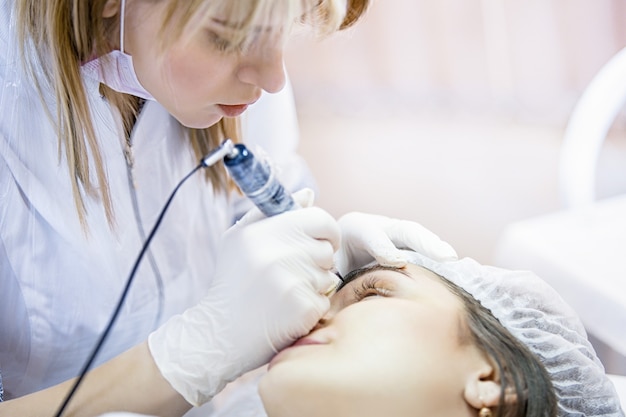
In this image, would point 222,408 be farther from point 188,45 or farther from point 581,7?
point 581,7

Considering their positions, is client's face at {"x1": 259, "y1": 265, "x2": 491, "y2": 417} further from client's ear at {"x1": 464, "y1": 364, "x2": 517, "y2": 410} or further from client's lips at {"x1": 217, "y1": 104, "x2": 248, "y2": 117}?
client's lips at {"x1": 217, "y1": 104, "x2": 248, "y2": 117}

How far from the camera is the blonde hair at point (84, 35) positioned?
0.85m

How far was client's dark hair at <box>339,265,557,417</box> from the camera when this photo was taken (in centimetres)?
89

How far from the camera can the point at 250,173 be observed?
0.92 metres

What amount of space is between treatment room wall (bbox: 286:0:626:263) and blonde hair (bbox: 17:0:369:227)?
209mm

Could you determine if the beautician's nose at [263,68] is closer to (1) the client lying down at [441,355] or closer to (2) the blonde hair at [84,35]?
(2) the blonde hair at [84,35]

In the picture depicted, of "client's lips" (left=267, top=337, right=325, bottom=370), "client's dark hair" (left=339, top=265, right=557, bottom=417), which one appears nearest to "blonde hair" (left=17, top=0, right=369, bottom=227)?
"client's lips" (left=267, top=337, right=325, bottom=370)

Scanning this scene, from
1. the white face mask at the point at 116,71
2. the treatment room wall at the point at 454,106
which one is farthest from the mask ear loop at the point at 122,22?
the treatment room wall at the point at 454,106

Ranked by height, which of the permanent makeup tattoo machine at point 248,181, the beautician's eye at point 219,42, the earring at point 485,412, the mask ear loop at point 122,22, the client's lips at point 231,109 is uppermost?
the mask ear loop at point 122,22

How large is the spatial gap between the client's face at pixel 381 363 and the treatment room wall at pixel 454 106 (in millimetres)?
227

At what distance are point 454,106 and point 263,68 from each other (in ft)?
2.70

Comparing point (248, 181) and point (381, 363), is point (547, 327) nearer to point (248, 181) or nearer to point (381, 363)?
point (381, 363)

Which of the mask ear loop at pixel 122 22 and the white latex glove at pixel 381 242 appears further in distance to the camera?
the white latex glove at pixel 381 242

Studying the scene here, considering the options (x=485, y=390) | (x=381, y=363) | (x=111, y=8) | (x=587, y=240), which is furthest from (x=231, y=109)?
(x=587, y=240)
